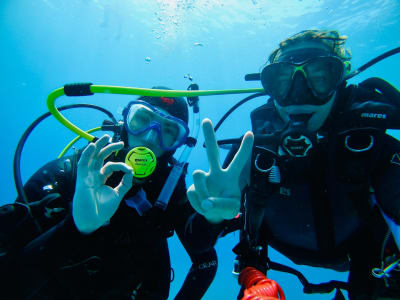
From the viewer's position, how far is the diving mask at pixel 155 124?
3.41 meters

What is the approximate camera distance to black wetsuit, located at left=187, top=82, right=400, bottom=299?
2225 millimetres

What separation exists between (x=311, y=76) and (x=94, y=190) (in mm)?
2749

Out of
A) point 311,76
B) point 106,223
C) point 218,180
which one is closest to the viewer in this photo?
point 218,180

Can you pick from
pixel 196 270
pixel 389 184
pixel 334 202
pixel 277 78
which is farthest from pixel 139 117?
pixel 389 184

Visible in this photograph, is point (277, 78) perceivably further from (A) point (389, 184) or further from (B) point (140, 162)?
(B) point (140, 162)

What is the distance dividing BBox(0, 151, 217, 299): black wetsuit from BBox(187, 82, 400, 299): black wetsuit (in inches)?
43.9

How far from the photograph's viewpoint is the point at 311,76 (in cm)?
252

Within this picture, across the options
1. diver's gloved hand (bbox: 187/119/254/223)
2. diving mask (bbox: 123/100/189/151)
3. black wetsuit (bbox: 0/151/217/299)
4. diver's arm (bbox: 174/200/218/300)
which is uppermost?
diving mask (bbox: 123/100/189/151)

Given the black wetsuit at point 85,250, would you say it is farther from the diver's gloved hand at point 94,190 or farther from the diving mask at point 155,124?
the diving mask at point 155,124

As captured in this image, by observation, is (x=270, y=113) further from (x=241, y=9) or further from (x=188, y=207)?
(x=241, y=9)

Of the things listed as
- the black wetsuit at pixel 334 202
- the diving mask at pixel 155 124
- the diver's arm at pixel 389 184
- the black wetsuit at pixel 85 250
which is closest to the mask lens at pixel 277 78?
the black wetsuit at pixel 334 202

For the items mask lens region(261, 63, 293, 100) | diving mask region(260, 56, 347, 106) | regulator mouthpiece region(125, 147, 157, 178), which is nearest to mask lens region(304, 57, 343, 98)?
diving mask region(260, 56, 347, 106)

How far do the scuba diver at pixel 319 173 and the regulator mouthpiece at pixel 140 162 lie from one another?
947 millimetres

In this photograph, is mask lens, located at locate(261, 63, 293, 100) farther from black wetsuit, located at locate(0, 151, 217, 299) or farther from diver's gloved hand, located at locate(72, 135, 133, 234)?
black wetsuit, located at locate(0, 151, 217, 299)
